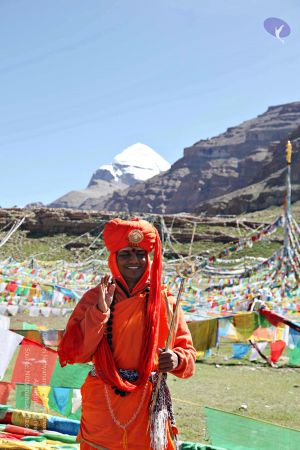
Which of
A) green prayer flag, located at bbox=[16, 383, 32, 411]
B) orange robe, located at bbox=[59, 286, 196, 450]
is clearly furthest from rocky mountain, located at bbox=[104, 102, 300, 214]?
orange robe, located at bbox=[59, 286, 196, 450]

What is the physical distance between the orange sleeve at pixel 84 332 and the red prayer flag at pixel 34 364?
8.67 feet

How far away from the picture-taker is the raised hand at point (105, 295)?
3.10 m

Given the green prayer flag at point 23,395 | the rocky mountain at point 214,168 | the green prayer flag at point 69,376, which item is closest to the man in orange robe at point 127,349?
the green prayer flag at point 69,376

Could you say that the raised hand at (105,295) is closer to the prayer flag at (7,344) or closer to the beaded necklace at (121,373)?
the beaded necklace at (121,373)

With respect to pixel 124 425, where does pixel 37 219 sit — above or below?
above

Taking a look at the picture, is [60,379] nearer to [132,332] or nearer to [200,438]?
[200,438]

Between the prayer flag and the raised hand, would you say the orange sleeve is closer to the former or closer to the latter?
the raised hand

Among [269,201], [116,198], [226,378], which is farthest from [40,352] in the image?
[116,198]

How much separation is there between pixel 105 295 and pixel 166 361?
51 centimetres

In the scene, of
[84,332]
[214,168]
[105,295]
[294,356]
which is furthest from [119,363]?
[214,168]

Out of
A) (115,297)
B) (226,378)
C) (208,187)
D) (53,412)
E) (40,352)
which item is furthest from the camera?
(208,187)

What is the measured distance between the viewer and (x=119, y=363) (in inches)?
126

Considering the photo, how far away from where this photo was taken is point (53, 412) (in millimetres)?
6332

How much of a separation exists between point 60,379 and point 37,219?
5594cm
